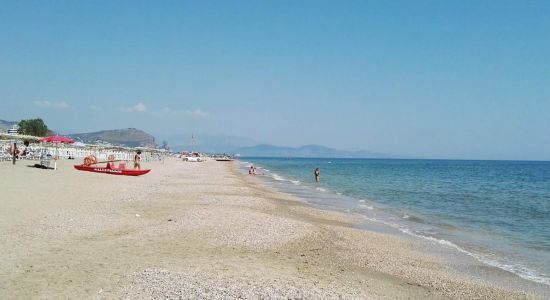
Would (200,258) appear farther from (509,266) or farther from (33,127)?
(33,127)

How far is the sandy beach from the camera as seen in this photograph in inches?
A: 256

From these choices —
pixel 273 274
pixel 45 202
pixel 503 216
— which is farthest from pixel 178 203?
pixel 503 216

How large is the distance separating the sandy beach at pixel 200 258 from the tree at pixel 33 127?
331 ft

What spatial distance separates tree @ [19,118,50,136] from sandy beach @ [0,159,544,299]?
10082cm

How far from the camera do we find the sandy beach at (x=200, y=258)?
21.4ft

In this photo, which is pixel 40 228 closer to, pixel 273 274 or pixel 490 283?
pixel 273 274

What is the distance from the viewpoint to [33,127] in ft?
343

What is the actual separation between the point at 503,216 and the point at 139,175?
23828 mm

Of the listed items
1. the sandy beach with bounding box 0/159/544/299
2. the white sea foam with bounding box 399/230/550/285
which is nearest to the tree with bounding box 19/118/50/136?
the sandy beach with bounding box 0/159/544/299

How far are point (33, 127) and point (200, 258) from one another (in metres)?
112

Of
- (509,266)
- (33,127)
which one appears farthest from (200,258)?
(33,127)

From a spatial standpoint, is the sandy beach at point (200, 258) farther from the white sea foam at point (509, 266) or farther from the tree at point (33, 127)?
the tree at point (33, 127)

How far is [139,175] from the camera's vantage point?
32094 mm

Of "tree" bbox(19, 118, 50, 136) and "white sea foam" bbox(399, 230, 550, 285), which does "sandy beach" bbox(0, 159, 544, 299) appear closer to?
"white sea foam" bbox(399, 230, 550, 285)
